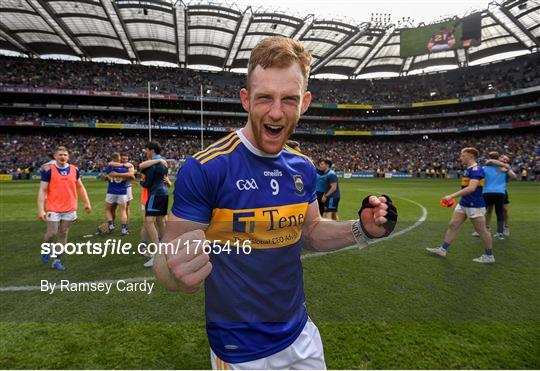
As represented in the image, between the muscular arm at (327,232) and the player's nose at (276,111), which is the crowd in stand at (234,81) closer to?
the muscular arm at (327,232)

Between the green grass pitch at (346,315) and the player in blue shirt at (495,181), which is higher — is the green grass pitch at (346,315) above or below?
below

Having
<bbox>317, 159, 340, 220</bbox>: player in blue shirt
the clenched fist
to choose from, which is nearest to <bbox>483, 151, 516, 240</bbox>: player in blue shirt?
<bbox>317, 159, 340, 220</bbox>: player in blue shirt

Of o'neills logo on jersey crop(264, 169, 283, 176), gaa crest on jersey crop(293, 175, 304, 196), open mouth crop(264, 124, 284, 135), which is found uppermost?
open mouth crop(264, 124, 284, 135)

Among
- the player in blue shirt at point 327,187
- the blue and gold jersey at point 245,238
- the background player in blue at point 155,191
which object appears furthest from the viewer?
the player in blue shirt at point 327,187

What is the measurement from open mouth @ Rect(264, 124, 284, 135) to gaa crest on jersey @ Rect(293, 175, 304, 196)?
0.34m

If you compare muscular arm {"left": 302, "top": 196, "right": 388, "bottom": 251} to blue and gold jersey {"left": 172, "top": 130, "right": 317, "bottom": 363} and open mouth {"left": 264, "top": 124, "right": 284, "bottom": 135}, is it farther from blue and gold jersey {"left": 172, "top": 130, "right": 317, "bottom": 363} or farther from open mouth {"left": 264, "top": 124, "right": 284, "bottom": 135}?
open mouth {"left": 264, "top": 124, "right": 284, "bottom": 135}

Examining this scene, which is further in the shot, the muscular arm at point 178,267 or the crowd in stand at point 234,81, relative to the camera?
the crowd in stand at point 234,81

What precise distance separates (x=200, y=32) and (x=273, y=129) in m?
40.6

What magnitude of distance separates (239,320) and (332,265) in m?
4.67

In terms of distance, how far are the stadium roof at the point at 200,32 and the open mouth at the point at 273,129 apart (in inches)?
1166

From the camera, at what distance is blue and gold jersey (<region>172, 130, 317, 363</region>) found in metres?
1.50

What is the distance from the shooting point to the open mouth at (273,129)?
156 cm

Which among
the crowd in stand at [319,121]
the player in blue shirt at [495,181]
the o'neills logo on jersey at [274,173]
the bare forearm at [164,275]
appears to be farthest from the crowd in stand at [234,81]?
the bare forearm at [164,275]

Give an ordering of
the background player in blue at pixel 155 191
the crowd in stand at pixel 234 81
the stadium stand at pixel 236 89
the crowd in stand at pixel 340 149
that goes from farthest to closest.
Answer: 1. the crowd in stand at pixel 234 81
2. the crowd in stand at pixel 340 149
3. the stadium stand at pixel 236 89
4. the background player in blue at pixel 155 191
